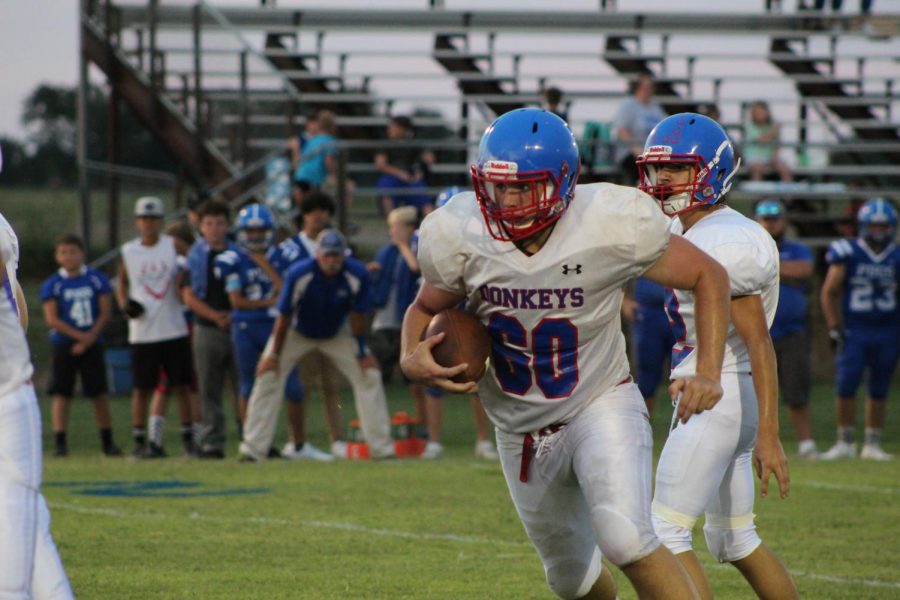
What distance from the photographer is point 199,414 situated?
11.9m

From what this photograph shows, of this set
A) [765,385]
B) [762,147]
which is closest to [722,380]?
[765,385]

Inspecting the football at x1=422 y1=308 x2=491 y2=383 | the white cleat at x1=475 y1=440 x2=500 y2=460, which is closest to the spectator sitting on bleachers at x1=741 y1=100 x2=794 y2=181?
the white cleat at x1=475 y1=440 x2=500 y2=460

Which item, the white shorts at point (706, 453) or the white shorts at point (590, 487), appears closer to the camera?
the white shorts at point (590, 487)

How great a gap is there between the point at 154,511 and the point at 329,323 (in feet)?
9.35

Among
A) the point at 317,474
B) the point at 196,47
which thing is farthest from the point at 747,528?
the point at 196,47

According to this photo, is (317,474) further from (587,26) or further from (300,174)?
(587,26)

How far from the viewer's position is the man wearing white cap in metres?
11.2

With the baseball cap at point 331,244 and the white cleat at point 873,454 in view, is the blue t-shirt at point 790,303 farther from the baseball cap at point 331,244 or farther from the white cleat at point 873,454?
the baseball cap at point 331,244

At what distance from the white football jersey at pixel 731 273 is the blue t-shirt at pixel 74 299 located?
7.31 meters

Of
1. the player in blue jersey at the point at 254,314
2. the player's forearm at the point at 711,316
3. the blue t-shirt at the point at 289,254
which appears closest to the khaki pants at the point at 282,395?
the player in blue jersey at the point at 254,314

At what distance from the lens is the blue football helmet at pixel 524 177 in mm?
4312

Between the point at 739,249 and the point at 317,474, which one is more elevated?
the point at 739,249

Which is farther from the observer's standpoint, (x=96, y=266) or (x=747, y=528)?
(x=96, y=266)

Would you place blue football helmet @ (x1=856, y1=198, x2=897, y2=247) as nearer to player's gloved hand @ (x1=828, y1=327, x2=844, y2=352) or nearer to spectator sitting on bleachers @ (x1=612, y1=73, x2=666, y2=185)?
player's gloved hand @ (x1=828, y1=327, x2=844, y2=352)
